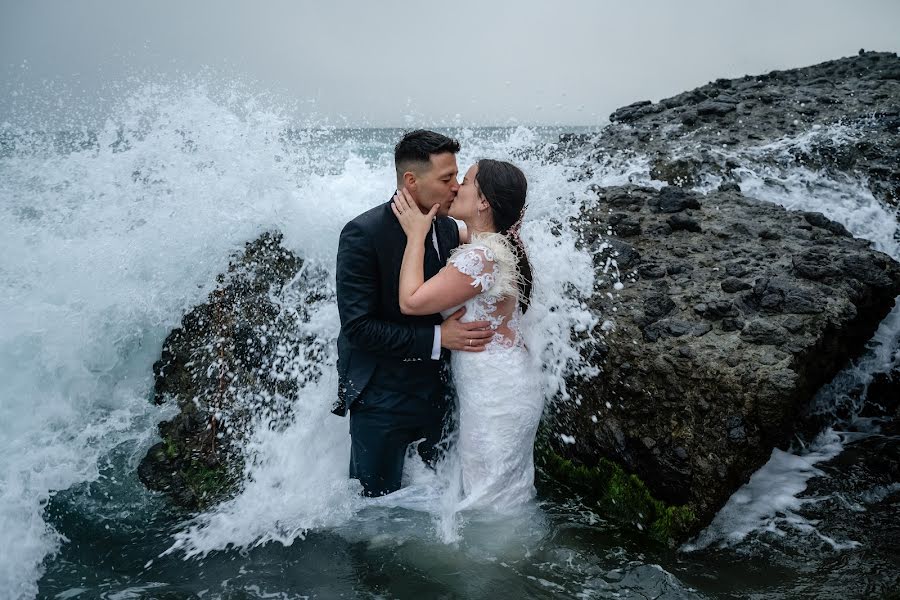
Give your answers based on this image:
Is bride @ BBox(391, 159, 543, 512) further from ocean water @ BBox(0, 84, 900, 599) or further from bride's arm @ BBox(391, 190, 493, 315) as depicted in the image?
ocean water @ BBox(0, 84, 900, 599)

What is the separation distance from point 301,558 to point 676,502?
238 centimetres

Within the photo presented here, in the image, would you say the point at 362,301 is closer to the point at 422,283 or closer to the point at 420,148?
the point at 422,283

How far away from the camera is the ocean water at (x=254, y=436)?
3.65 m

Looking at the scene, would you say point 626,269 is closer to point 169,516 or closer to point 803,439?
point 803,439

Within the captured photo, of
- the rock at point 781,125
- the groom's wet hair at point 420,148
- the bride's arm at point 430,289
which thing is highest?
the rock at point 781,125

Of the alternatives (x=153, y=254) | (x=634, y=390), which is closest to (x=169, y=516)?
(x=153, y=254)

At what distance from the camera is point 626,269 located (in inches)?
190

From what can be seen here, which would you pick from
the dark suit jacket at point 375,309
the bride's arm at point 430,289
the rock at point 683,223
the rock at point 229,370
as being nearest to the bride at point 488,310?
the bride's arm at point 430,289

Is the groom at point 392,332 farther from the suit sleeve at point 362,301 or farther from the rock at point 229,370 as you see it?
the rock at point 229,370

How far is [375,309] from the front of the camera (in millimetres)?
3406

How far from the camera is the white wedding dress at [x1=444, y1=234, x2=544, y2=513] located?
353 centimetres

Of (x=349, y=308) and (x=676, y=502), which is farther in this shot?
(x=676, y=502)

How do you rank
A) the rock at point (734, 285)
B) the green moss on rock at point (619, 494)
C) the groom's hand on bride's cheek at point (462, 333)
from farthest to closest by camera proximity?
the rock at point (734, 285) < the green moss on rock at point (619, 494) < the groom's hand on bride's cheek at point (462, 333)

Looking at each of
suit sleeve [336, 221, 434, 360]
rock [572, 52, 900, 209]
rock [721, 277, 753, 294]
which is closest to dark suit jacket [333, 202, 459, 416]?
suit sleeve [336, 221, 434, 360]
